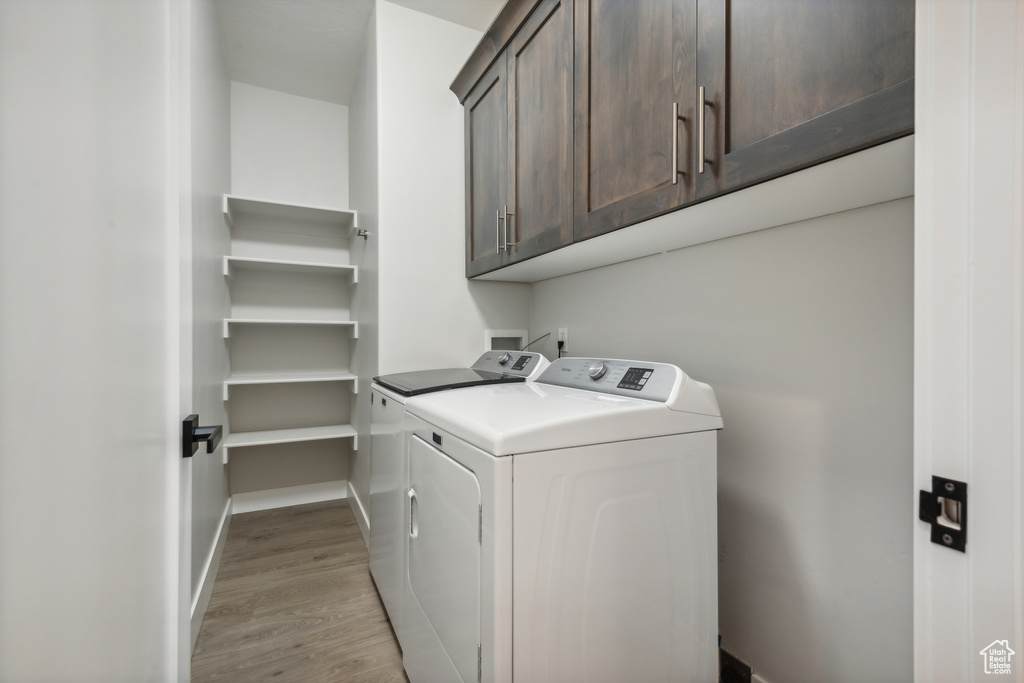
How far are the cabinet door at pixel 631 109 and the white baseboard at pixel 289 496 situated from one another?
8.84ft

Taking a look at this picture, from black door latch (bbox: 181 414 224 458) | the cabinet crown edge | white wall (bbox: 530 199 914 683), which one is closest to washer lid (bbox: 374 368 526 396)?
black door latch (bbox: 181 414 224 458)

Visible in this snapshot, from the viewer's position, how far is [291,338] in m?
2.98

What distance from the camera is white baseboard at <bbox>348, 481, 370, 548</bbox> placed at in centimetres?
241

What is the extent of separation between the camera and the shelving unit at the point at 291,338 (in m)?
2.77

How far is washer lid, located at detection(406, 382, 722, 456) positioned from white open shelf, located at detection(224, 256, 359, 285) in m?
1.73

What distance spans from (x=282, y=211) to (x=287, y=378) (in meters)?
1.07

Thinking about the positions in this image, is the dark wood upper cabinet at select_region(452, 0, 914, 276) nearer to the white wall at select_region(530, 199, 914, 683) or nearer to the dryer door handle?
A: the white wall at select_region(530, 199, 914, 683)

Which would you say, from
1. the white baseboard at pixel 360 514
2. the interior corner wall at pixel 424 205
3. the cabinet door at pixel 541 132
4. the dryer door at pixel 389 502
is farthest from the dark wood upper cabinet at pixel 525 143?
the white baseboard at pixel 360 514

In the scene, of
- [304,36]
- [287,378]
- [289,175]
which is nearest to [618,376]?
[287,378]

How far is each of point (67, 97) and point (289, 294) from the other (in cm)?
268

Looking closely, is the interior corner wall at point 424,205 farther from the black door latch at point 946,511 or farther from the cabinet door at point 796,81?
the black door latch at point 946,511

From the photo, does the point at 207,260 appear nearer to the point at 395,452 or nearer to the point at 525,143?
the point at 395,452

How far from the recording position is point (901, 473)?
0.96 m

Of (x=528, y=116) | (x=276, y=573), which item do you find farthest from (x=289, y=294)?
(x=528, y=116)
